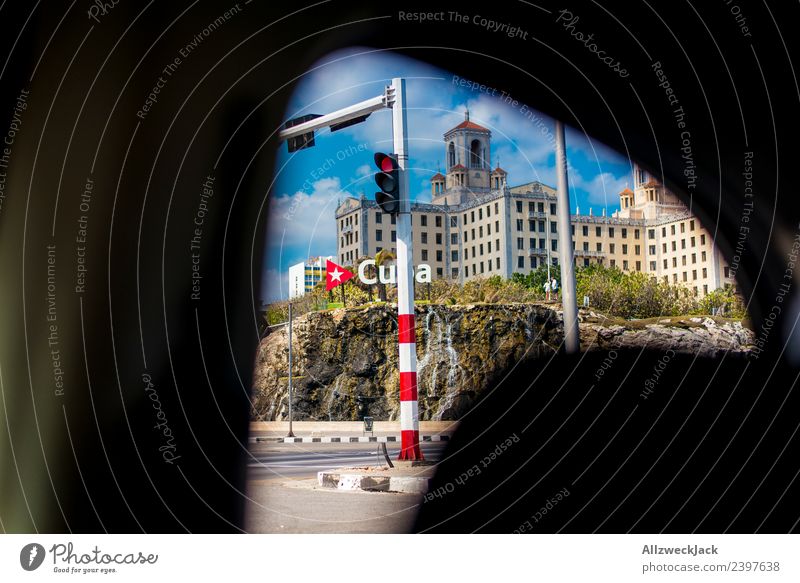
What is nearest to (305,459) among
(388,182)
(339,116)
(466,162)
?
(466,162)

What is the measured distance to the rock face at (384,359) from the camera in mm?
34375

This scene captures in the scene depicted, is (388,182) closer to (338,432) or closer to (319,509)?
(319,509)

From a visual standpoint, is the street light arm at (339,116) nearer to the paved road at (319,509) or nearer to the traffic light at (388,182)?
the traffic light at (388,182)

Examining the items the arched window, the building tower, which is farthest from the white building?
the arched window

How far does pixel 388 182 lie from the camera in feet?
25.9

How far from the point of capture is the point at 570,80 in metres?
8.69

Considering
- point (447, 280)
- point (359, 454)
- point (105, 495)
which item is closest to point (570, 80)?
point (105, 495)

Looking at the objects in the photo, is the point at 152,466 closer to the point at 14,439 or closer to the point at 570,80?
the point at 14,439

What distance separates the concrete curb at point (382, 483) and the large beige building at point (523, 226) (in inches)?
135

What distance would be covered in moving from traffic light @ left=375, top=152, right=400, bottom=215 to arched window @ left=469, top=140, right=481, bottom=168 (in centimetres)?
416

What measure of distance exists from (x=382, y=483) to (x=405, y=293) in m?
1.82

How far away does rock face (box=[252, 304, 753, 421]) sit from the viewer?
113 ft

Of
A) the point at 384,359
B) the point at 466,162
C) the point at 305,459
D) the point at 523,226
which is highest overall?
the point at 466,162

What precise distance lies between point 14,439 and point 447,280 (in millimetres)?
26125
